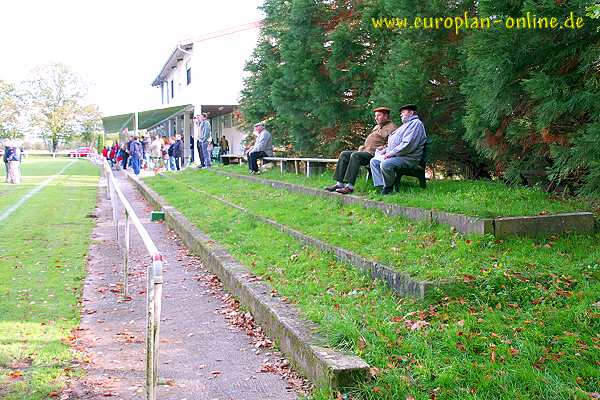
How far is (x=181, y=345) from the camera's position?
598cm

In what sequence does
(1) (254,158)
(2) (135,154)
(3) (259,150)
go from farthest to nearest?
(2) (135,154)
(3) (259,150)
(1) (254,158)

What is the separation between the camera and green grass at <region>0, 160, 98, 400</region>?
5070 millimetres

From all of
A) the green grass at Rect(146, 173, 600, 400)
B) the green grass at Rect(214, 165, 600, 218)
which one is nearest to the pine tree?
the green grass at Rect(214, 165, 600, 218)

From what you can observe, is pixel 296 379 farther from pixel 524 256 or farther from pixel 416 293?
pixel 524 256

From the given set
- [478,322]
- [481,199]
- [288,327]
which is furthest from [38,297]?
[481,199]

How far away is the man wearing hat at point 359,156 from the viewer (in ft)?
35.2

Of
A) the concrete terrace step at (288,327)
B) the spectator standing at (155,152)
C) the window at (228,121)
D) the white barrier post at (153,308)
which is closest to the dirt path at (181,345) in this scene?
the concrete terrace step at (288,327)

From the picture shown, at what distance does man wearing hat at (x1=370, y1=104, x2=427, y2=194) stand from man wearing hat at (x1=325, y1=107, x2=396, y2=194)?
814 mm

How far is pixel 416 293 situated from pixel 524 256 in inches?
48.0

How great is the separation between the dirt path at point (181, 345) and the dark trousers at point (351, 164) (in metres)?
2.83

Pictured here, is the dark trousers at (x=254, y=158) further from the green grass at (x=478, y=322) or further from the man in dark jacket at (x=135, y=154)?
the man in dark jacket at (x=135, y=154)

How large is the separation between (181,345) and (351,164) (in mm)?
5374

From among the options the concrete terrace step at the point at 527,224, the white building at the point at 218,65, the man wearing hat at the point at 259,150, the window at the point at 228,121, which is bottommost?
the concrete terrace step at the point at 527,224

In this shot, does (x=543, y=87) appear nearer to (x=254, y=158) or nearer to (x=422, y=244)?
(x=422, y=244)
